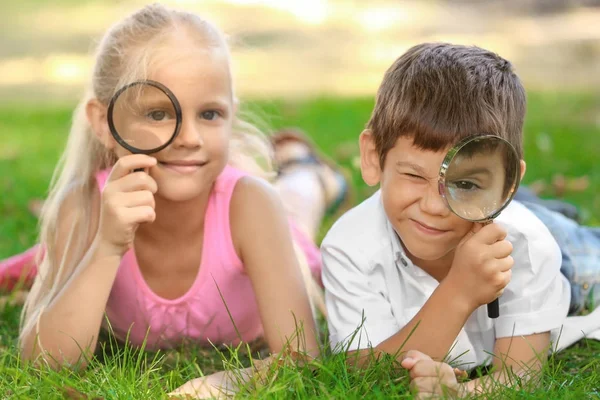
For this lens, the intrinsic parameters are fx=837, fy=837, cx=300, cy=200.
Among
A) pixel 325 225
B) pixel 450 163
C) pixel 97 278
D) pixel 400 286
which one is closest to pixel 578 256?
pixel 400 286

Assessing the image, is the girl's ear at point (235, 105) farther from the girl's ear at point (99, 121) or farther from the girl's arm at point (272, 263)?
the girl's ear at point (99, 121)

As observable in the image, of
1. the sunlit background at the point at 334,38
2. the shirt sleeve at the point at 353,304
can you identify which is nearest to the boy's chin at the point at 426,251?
the shirt sleeve at the point at 353,304

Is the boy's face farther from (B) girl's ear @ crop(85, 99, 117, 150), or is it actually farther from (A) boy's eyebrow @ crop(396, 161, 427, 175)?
(B) girl's ear @ crop(85, 99, 117, 150)

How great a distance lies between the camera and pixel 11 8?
1523 centimetres

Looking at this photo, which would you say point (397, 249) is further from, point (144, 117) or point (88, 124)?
point (88, 124)

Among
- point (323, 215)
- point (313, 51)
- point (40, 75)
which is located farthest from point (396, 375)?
point (313, 51)

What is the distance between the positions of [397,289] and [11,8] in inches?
540

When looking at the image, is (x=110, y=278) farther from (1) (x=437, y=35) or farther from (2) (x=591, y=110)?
(1) (x=437, y=35)

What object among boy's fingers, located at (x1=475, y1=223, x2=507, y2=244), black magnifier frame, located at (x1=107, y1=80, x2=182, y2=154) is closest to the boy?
boy's fingers, located at (x1=475, y1=223, x2=507, y2=244)

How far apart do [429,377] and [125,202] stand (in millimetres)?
1347

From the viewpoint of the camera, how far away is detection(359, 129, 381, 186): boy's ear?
3230 millimetres

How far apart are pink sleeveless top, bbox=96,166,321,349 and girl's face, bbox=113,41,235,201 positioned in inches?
10.9

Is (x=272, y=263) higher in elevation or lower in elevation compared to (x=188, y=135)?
lower

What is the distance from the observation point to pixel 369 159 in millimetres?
3275
